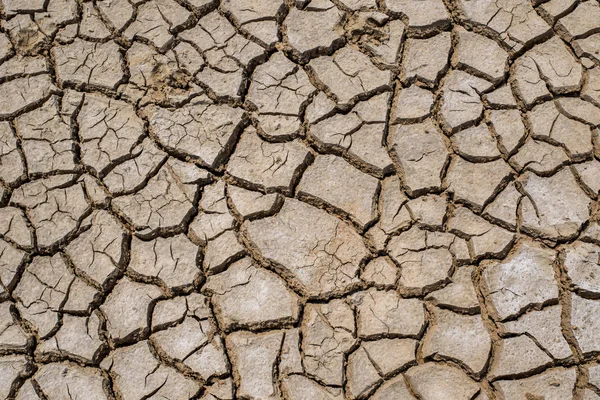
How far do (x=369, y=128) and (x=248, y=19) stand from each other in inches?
32.4

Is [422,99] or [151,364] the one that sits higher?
[422,99]

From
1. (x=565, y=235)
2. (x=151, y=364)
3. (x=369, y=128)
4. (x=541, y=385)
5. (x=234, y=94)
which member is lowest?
(x=541, y=385)

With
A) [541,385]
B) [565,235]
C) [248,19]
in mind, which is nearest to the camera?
[541,385]

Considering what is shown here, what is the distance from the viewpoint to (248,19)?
3.49 meters

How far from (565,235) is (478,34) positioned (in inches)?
41.1

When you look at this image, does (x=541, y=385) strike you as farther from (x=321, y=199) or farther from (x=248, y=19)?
A: (x=248, y=19)

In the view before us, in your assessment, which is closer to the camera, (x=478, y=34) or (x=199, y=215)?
(x=199, y=215)

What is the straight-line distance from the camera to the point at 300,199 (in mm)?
3100

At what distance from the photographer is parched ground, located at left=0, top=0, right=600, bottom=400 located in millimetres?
2789

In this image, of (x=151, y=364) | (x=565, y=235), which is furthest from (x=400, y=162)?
(x=151, y=364)

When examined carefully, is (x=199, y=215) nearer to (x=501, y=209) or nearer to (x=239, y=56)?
(x=239, y=56)

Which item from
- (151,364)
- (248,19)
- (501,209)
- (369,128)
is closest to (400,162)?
(369,128)

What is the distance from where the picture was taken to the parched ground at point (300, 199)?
2.79 m

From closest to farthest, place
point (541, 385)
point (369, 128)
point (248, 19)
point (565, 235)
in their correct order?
point (541, 385)
point (565, 235)
point (369, 128)
point (248, 19)
